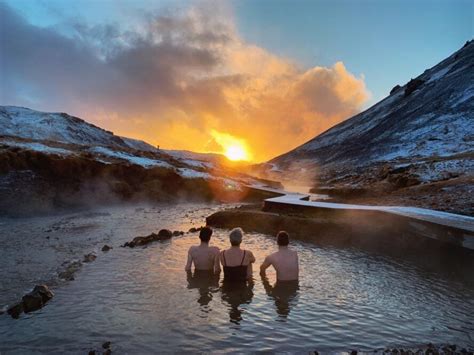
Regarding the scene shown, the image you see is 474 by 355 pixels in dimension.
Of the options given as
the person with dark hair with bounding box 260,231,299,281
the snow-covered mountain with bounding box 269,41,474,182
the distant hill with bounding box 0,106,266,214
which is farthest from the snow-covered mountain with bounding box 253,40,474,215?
the distant hill with bounding box 0,106,266,214

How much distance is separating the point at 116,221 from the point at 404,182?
25955mm

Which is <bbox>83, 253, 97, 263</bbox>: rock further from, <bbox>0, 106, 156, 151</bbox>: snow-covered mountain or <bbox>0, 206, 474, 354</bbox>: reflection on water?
<bbox>0, 106, 156, 151</bbox>: snow-covered mountain

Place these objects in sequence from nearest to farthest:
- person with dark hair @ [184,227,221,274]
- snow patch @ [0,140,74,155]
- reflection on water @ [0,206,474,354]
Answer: reflection on water @ [0,206,474,354] < person with dark hair @ [184,227,221,274] < snow patch @ [0,140,74,155]

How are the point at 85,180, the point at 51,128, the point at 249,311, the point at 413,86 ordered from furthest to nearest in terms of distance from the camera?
the point at 413,86, the point at 51,128, the point at 85,180, the point at 249,311

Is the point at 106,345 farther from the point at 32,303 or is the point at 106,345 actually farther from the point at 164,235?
the point at 164,235

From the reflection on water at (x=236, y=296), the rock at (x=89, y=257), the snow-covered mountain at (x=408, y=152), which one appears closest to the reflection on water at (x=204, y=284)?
the reflection on water at (x=236, y=296)

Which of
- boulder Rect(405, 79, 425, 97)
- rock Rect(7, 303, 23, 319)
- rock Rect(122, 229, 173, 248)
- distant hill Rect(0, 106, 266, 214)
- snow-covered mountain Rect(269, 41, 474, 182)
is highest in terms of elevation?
boulder Rect(405, 79, 425, 97)

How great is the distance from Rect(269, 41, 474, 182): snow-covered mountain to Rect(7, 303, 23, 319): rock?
38574mm

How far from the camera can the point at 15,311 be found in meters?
8.53

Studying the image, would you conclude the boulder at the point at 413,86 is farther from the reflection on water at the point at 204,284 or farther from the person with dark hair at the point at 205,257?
the reflection on water at the point at 204,284

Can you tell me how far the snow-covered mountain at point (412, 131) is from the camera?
63438 millimetres

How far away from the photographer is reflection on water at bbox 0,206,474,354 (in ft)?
24.2

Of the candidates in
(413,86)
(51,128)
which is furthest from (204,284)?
(413,86)

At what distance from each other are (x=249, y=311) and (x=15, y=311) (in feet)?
17.1
